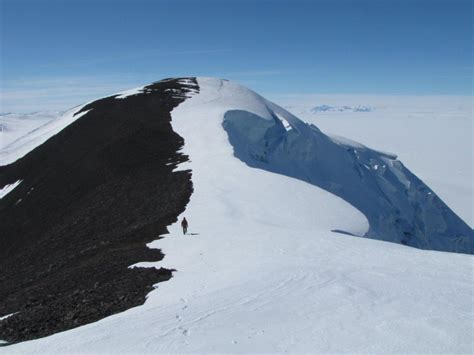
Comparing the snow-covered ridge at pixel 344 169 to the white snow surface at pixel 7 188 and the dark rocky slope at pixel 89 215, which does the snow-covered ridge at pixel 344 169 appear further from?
the white snow surface at pixel 7 188

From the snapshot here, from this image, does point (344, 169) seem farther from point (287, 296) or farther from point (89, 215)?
point (287, 296)

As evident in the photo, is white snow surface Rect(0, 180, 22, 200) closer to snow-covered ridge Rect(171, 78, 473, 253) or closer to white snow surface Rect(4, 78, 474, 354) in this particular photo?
snow-covered ridge Rect(171, 78, 473, 253)

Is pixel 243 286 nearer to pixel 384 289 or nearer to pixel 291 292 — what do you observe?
pixel 291 292

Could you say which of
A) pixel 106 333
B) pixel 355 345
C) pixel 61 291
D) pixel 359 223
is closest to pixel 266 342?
pixel 355 345

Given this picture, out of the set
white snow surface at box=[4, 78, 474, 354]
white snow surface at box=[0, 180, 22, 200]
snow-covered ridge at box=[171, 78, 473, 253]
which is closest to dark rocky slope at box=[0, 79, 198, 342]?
white snow surface at box=[0, 180, 22, 200]

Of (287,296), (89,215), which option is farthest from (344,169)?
(287,296)
